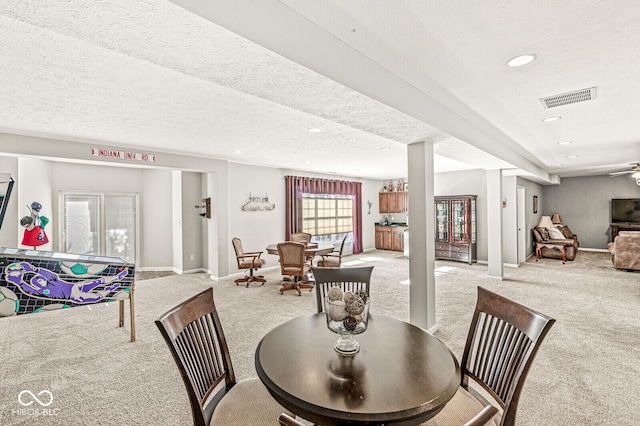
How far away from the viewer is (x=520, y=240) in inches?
306

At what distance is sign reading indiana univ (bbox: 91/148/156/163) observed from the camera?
431 cm

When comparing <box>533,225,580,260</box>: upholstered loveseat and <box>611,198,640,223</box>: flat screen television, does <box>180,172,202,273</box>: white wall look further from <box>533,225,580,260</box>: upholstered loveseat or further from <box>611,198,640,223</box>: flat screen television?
<box>611,198,640,223</box>: flat screen television

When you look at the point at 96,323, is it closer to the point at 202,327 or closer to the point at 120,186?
the point at 202,327

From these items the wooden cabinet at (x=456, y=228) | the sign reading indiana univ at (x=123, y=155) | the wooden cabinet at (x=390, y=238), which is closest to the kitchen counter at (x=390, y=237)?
the wooden cabinet at (x=390, y=238)

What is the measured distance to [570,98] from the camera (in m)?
2.80

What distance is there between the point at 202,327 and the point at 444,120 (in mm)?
2625

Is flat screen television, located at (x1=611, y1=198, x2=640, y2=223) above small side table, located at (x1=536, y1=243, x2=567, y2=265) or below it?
above

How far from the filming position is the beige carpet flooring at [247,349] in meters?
2.16

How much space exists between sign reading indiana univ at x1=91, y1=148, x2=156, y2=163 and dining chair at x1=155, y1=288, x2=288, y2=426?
380 cm

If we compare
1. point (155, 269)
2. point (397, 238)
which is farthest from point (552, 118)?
point (155, 269)

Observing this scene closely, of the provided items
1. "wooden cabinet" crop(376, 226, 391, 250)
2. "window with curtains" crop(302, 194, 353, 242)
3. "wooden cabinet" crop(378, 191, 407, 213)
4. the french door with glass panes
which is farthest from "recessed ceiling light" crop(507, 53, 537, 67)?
"wooden cabinet" crop(376, 226, 391, 250)

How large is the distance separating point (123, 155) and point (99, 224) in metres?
3.01

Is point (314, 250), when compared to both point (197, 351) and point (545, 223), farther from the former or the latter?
point (545, 223)

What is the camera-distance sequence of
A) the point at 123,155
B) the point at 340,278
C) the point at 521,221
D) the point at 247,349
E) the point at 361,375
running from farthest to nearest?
the point at 521,221, the point at 123,155, the point at 247,349, the point at 340,278, the point at 361,375
